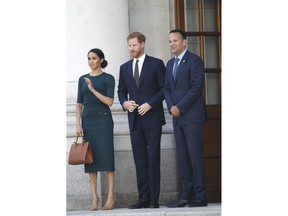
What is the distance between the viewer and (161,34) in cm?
1098

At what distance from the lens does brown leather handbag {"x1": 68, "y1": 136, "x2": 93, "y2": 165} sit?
30.2 feet

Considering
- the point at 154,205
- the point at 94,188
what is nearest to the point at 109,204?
the point at 94,188

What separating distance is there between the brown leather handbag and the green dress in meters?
0.17

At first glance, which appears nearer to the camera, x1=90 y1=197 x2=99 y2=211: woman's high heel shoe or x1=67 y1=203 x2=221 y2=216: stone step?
x1=67 y1=203 x2=221 y2=216: stone step

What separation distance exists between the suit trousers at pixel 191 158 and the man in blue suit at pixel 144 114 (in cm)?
26

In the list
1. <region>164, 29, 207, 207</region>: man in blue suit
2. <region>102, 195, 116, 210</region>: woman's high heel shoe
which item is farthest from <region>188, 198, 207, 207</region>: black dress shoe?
<region>102, 195, 116, 210</region>: woman's high heel shoe

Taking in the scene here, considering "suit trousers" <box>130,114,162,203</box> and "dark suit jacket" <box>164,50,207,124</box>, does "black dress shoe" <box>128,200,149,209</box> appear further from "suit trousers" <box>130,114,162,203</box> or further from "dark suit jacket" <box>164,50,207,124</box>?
"dark suit jacket" <box>164,50,207,124</box>

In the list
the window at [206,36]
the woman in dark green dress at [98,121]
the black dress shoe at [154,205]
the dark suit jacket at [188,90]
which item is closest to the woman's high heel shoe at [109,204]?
the woman in dark green dress at [98,121]

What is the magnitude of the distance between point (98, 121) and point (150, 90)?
595mm

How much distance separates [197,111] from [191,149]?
1.19 feet

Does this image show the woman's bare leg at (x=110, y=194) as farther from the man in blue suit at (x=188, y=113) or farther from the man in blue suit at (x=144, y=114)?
the man in blue suit at (x=188, y=113)

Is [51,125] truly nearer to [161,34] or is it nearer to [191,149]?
[191,149]
